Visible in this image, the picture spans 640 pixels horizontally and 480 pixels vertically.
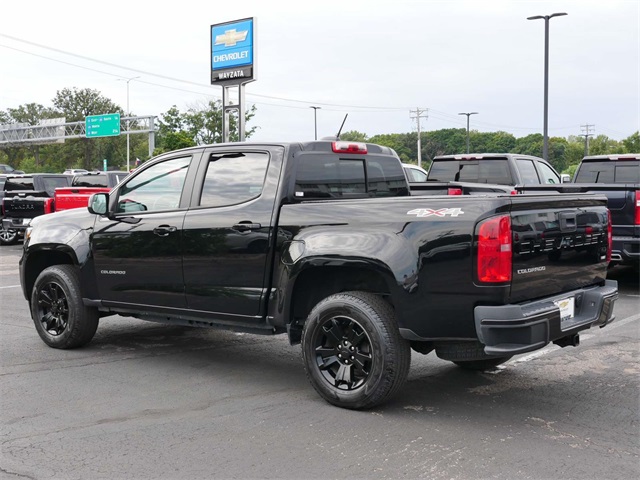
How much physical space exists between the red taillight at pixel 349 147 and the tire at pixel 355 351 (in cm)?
137

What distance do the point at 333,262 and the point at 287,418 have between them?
1113 millimetres

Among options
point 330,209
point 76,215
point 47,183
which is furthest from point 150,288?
point 47,183

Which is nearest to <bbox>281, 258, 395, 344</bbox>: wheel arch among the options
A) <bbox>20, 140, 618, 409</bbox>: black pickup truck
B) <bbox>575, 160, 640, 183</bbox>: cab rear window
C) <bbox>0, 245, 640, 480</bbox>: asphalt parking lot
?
<bbox>20, 140, 618, 409</bbox>: black pickup truck

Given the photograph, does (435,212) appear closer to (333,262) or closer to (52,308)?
(333,262)

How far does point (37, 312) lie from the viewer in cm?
720

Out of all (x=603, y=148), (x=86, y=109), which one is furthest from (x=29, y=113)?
(x=603, y=148)

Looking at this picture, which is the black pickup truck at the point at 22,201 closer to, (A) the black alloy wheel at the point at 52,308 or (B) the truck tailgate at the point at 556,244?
(A) the black alloy wheel at the point at 52,308

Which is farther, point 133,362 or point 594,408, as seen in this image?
point 133,362

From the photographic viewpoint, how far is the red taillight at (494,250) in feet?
14.8

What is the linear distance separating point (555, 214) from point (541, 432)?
1468 mm

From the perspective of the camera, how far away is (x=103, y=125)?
63.5 m

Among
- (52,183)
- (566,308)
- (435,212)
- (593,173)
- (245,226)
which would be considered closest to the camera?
(435,212)

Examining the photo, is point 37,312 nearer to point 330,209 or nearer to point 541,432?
point 330,209

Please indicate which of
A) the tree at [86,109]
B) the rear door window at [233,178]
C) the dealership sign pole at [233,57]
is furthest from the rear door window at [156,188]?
the tree at [86,109]
